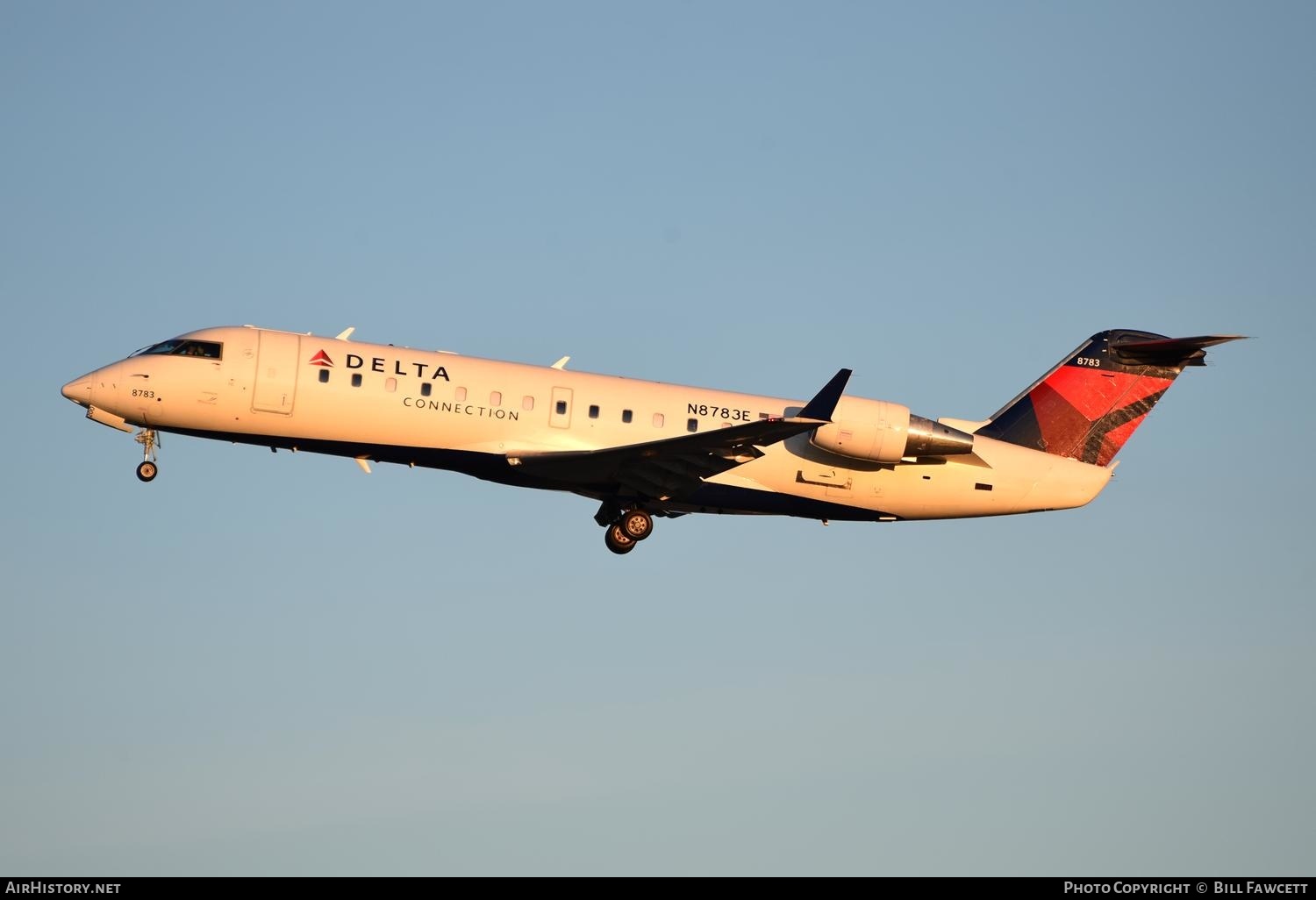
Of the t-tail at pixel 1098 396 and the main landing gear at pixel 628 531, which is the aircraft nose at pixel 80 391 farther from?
the t-tail at pixel 1098 396

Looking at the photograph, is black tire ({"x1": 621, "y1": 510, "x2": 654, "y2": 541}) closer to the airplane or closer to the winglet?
the airplane

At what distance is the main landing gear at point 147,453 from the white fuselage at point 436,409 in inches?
14.8

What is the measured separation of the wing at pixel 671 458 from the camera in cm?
2684

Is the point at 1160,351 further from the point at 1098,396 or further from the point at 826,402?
the point at 826,402

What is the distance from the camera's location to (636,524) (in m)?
29.8

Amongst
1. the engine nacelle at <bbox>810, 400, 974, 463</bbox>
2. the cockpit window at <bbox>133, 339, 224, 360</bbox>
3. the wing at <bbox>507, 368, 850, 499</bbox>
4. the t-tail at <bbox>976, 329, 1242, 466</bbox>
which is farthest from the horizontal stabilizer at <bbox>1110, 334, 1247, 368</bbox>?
the cockpit window at <bbox>133, 339, 224, 360</bbox>

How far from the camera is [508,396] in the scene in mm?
28297

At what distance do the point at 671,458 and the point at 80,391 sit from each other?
10.3m

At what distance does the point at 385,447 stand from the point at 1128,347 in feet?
49.4

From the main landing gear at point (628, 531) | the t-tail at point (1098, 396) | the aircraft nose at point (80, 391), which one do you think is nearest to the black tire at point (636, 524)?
the main landing gear at point (628, 531)

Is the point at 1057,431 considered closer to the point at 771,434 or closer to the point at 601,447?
the point at 771,434

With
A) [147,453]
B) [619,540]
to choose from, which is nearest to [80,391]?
[147,453]

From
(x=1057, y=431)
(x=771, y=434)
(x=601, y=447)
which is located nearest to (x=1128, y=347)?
(x=1057, y=431)
